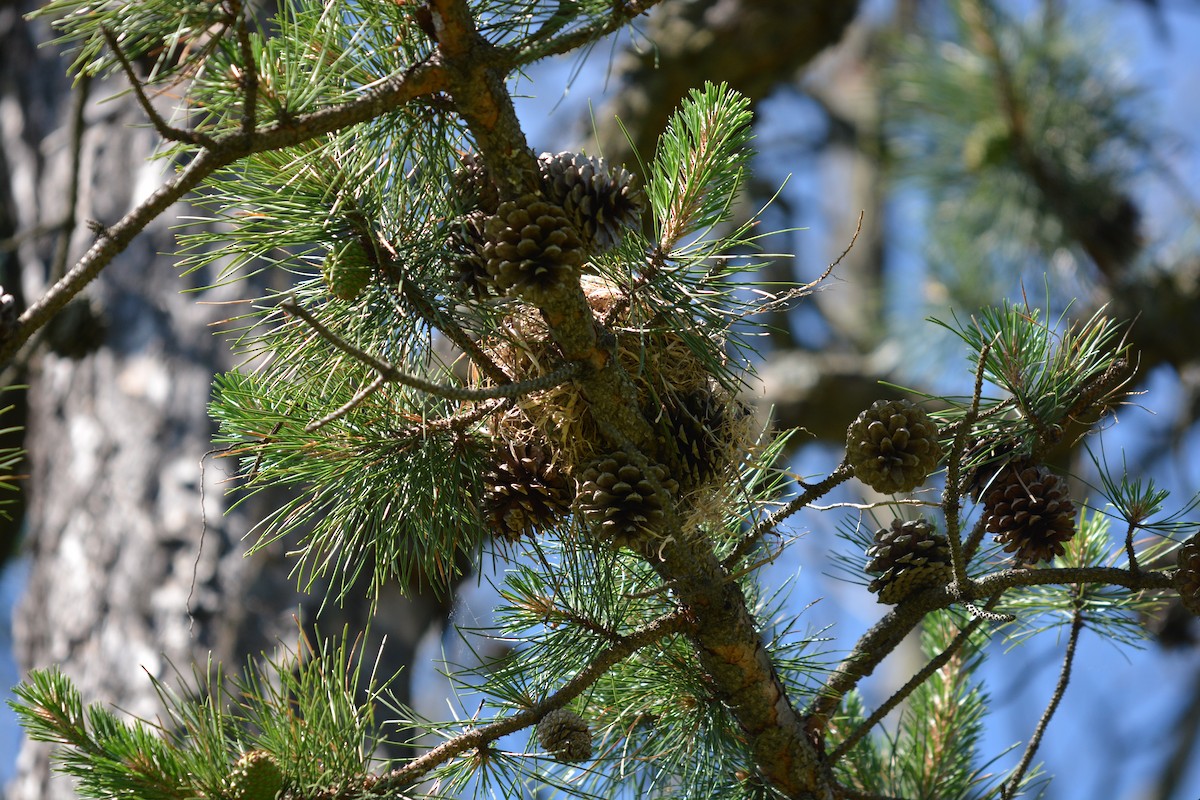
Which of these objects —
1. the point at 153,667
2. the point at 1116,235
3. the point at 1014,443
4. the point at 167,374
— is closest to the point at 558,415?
the point at 1014,443

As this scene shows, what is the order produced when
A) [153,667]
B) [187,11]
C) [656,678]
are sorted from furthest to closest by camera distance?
[153,667] < [656,678] < [187,11]

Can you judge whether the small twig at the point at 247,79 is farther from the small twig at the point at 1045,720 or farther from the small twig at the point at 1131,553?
the small twig at the point at 1045,720

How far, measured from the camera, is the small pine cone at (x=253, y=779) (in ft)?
3.31

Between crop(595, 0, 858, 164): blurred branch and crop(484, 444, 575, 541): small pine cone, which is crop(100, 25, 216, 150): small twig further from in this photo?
crop(595, 0, 858, 164): blurred branch

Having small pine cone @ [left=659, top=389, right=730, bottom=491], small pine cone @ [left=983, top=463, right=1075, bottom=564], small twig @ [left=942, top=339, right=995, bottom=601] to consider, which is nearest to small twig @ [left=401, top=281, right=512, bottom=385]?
small pine cone @ [left=659, top=389, right=730, bottom=491]

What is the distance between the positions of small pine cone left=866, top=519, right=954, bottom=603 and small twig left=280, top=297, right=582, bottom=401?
0.44m

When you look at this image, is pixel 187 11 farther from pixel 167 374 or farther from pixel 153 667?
pixel 167 374

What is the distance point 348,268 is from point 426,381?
17 centimetres

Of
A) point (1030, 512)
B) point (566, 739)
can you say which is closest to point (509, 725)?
point (566, 739)

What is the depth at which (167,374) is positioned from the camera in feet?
Result: 8.77

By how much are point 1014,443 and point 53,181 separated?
302cm

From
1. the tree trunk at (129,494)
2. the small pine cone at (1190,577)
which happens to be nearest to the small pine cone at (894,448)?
the small pine cone at (1190,577)

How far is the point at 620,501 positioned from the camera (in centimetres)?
105

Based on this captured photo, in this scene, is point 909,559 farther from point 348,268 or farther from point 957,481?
point 348,268
